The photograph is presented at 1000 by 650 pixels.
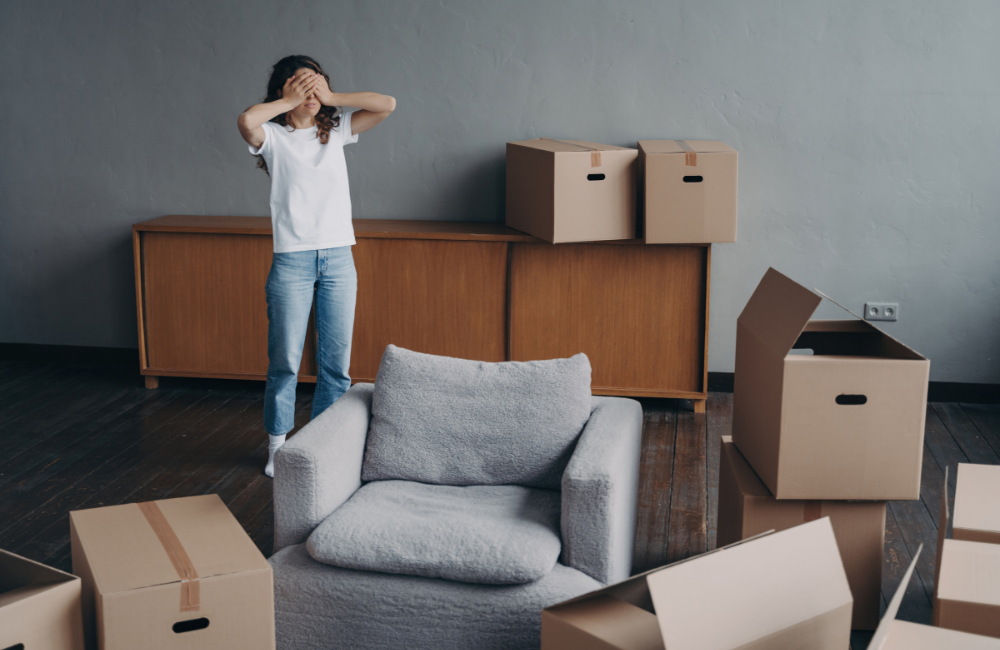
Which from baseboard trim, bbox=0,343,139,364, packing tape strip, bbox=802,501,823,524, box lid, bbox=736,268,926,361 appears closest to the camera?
box lid, bbox=736,268,926,361

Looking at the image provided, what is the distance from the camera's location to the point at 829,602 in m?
1.42

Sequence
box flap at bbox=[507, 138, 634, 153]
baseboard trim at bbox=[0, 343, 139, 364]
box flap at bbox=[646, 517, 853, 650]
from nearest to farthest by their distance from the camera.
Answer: box flap at bbox=[646, 517, 853, 650], box flap at bbox=[507, 138, 634, 153], baseboard trim at bbox=[0, 343, 139, 364]

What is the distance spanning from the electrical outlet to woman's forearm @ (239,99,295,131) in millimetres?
2727

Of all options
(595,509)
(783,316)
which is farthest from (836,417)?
(595,509)

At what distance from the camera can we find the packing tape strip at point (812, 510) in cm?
202

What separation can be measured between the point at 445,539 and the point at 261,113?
1.66m

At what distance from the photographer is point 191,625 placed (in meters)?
1.64

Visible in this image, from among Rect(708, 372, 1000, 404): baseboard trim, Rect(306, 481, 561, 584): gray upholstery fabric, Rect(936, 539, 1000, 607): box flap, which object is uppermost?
Rect(936, 539, 1000, 607): box flap

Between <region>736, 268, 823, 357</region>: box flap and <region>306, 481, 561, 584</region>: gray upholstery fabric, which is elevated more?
<region>736, 268, 823, 357</region>: box flap

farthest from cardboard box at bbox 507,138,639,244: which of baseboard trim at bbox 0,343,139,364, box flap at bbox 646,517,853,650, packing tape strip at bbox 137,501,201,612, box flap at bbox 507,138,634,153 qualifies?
baseboard trim at bbox 0,343,139,364

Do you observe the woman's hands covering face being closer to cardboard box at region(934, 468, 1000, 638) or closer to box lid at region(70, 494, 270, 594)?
box lid at region(70, 494, 270, 594)

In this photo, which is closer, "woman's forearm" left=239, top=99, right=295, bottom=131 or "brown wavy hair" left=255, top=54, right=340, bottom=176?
"woman's forearm" left=239, top=99, right=295, bottom=131

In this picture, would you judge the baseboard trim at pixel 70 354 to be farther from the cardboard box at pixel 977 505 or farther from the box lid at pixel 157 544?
the cardboard box at pixel 977 505

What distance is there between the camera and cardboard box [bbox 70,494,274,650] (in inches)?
62.3
